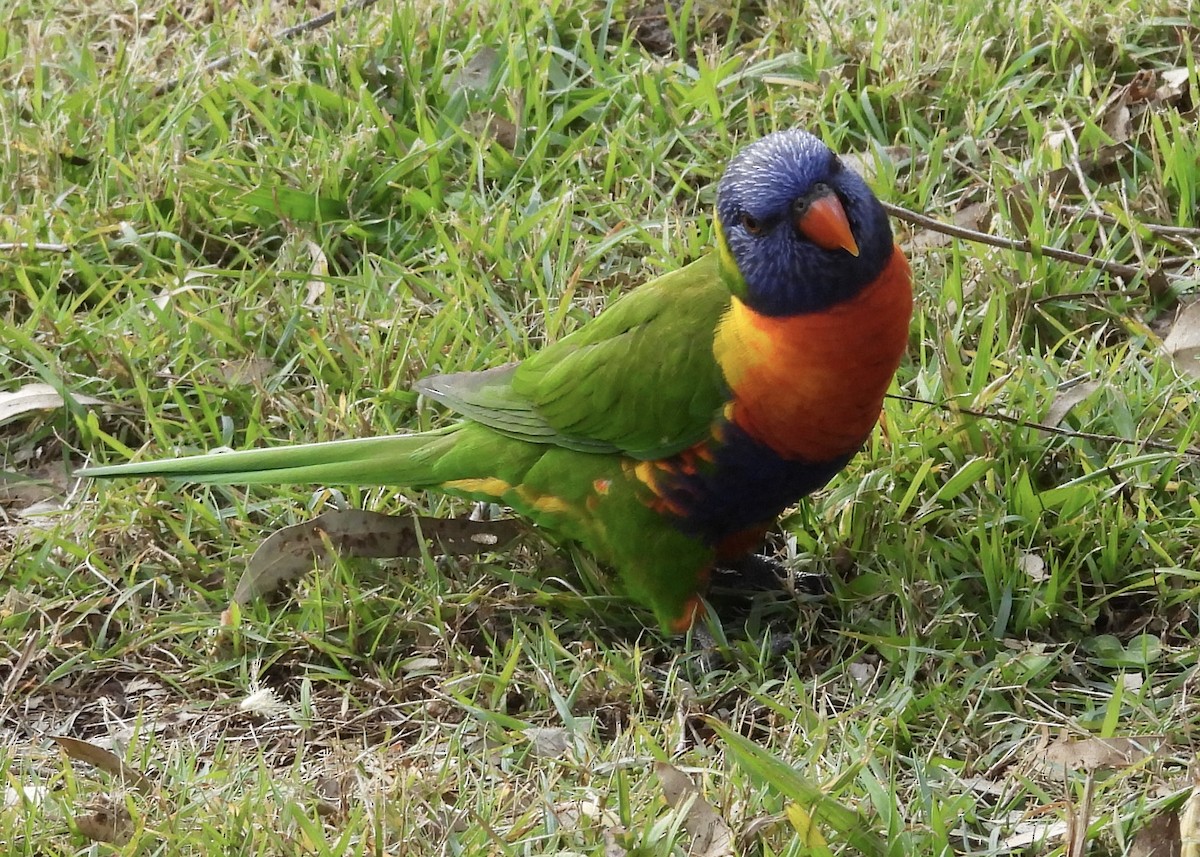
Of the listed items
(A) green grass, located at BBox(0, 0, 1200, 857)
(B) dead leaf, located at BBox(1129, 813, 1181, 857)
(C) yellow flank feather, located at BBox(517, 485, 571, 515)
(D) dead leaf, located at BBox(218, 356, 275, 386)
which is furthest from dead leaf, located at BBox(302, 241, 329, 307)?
(B) dead leaf, located at BBox(1129, 813, 1181, 857)

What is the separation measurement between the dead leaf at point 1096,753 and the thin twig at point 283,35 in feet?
9.54

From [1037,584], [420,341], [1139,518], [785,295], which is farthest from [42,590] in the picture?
Result: [1139,518]

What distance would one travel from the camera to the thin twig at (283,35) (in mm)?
4023

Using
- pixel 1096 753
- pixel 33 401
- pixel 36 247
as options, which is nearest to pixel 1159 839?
pixel 1096 753

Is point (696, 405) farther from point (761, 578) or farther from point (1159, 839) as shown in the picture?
point (1159, 839)

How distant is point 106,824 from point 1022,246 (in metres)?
2.25

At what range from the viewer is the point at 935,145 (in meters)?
3.52

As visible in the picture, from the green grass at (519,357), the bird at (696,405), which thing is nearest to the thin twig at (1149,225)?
the green grass at (519,357)

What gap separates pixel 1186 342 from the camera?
2.97 metres

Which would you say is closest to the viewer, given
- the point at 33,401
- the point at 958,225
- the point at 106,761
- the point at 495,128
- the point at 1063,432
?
the point at 106,761

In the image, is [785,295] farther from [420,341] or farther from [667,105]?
[667,105]

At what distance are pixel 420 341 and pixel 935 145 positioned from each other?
4.68 feet

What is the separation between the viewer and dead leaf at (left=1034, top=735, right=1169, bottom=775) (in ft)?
7.43

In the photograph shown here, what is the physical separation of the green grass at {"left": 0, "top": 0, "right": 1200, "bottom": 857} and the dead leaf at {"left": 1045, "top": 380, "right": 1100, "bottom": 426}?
3cm
